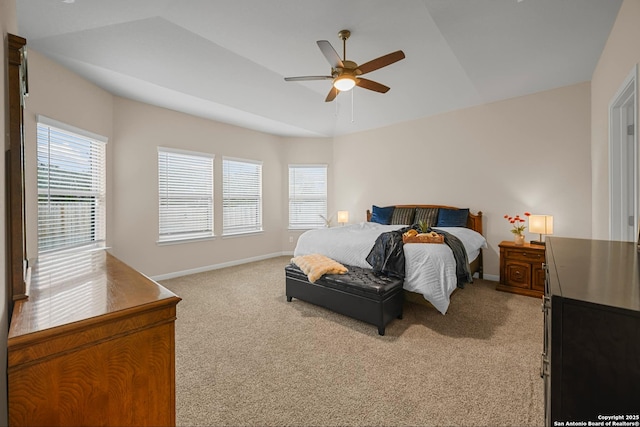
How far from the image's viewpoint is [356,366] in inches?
82.9

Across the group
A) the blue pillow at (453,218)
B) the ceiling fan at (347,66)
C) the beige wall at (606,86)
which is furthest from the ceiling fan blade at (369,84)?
the blue pillow at (453,218)

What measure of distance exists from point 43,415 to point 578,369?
155cm

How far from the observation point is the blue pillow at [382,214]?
5.25 meters

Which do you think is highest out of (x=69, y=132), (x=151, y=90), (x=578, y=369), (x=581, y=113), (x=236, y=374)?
(x=151, y=90)

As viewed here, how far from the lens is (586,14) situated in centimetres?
239

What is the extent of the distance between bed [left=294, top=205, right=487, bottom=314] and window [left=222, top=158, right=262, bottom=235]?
2138 mm

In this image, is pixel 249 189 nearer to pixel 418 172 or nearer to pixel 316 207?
pixel 316 207

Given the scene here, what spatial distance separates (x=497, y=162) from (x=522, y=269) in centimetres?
171

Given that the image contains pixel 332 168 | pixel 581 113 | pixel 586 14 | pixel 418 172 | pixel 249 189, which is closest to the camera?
pixel 586 14

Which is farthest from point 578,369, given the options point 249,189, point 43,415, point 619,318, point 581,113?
point 249,189

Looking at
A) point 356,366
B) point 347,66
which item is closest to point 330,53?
point 347,66

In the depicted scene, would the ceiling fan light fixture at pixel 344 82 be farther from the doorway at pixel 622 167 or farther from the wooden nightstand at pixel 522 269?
the wooden nightstand at pixel 522 269

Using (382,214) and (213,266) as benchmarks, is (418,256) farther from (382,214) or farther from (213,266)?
(213,266)

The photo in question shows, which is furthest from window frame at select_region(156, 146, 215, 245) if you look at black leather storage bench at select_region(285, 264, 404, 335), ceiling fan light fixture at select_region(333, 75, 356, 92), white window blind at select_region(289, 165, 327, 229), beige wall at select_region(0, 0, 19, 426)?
beige wall at select_region(0, 0, 19, 426)
